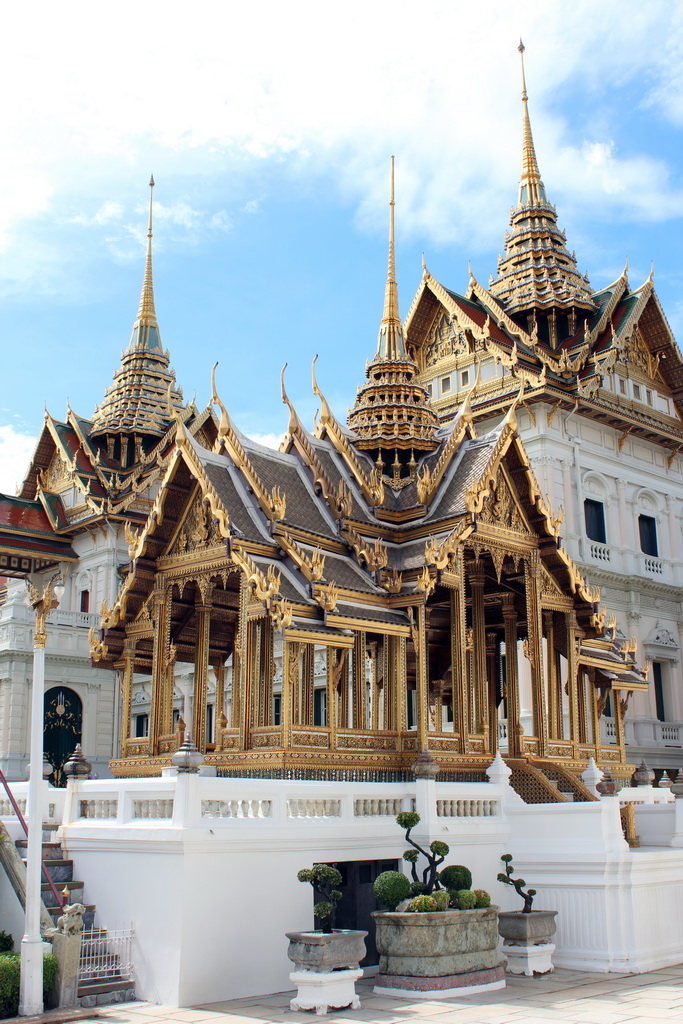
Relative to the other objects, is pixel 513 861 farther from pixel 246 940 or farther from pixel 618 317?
pixel 618 317

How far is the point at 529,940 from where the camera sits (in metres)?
11.3

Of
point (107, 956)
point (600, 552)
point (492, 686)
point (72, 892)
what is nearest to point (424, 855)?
point (107, 956)

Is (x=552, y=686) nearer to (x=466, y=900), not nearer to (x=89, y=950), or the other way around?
(x=466, y=900)

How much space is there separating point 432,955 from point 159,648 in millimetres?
5118

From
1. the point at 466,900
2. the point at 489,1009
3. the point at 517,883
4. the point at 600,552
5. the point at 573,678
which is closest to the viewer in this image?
the point at 489,1009

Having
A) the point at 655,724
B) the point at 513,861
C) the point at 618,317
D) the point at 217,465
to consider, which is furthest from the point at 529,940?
the point at 618,317

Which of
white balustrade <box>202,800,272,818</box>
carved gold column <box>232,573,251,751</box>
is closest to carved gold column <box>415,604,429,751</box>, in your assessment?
carved gold column <box>232,573,251,751</box>

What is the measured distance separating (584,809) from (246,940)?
13.3 ft

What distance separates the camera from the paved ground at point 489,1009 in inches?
350

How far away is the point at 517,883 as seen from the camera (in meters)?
11.8

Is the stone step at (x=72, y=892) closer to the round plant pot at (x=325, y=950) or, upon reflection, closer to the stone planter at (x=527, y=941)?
the round plant pot at (x=325, y=950)

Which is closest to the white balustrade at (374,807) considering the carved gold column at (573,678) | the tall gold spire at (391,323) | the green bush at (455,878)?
the green bush at (455,878)

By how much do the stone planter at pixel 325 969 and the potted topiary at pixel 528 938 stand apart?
2.28 metres

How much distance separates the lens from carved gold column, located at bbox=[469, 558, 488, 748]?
14.3m
